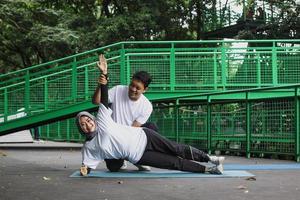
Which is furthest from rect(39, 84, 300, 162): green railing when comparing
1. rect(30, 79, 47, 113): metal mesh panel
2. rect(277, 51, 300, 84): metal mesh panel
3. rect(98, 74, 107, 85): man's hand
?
rect(98, 74, 107, 85): man's hand

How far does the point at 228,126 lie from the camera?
13.3m

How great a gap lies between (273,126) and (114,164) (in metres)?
4.40

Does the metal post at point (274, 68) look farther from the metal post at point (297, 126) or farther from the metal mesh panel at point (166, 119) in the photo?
the metal post at point (297, 126)

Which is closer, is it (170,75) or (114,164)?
(114,164)

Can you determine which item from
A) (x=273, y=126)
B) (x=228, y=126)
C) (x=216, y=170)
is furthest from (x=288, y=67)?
(x=216, y=170)

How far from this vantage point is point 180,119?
14969 millimetres

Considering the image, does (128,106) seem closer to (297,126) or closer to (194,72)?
(297,126)

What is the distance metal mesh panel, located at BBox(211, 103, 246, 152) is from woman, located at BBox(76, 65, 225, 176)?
485 cm

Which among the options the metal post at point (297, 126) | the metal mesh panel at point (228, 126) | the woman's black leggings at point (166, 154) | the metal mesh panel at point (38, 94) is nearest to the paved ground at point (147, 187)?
the woman's black leggings at point (166, 154)

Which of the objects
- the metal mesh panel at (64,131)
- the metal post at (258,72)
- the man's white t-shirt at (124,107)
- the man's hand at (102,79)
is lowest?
the metal mesh panel at (64,131)

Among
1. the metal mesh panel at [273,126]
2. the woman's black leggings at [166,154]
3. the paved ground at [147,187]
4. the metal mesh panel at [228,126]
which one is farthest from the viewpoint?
the metal mesh panel at [228,126]

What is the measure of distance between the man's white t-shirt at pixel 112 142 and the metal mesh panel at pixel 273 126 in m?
4.35

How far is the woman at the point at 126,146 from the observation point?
7.84 m

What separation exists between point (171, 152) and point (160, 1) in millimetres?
19314
